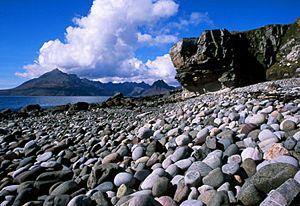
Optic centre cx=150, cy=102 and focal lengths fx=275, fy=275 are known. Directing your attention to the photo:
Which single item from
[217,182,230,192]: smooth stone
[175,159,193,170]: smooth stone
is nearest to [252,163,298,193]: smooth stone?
[217,182,230,192]: smooth stone

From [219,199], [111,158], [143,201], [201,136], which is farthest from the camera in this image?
[111,158]

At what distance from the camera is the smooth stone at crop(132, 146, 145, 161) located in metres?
4.80

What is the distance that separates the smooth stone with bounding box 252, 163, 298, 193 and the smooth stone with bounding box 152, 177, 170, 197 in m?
1.01

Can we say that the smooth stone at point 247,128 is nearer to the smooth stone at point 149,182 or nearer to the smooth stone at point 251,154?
the smooth stone at point 251,154

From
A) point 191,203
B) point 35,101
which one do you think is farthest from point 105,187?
point 35,101

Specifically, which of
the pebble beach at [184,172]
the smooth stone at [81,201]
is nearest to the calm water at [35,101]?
the pebble beach at [184,172]

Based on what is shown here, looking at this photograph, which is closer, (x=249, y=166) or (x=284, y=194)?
(x=284, y=194)

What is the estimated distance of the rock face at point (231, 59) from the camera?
25517 mm

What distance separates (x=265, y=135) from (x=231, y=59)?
23055 millimetres

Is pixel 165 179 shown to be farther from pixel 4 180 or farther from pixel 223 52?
pixel 223 52

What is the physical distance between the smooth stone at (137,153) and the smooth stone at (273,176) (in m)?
2.37

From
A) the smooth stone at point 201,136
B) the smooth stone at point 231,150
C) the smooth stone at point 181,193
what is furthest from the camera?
the smooth stone at point 201,136

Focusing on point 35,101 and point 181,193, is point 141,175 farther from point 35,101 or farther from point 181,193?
point 35,101

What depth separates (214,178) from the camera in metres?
3.12
